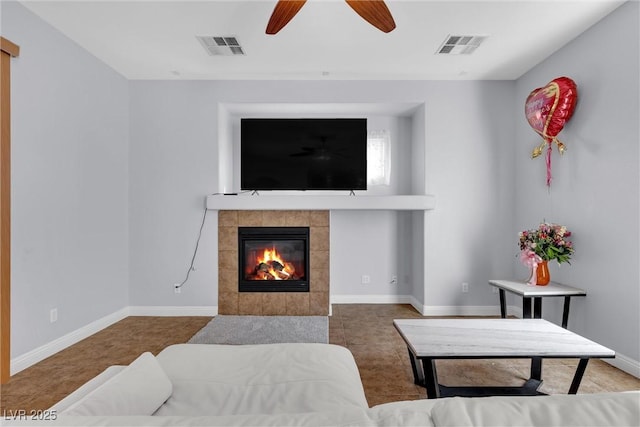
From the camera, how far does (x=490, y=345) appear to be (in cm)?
210

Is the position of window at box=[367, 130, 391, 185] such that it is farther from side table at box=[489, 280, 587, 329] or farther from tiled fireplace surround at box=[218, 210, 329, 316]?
side table at box=[489, 280, 587, 329]

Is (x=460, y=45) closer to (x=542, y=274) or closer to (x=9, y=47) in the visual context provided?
(x=542, y=274)

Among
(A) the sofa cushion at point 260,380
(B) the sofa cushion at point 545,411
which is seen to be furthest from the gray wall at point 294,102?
(B) the sofa cushion at point 545,411

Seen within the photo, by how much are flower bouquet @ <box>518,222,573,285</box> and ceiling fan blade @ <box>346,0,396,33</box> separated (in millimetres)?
2262

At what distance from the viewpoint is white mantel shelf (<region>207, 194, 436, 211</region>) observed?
4.24 meters

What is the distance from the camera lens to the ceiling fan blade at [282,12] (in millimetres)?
2373

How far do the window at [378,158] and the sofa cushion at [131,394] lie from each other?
383 centimetres

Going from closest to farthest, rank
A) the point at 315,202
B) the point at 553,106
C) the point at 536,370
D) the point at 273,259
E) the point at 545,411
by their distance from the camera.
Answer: the point at 545,411 < the point at 536,370 < the point at 553,106 < the point at 315,202 < the point at 273,259

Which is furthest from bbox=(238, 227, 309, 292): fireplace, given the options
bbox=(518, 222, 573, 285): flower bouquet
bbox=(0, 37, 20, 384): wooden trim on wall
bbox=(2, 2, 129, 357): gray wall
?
bbox=(518, 222, 573, 285): flower bouquet

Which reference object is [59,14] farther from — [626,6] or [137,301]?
[626,6]

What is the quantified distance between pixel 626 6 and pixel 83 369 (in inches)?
193

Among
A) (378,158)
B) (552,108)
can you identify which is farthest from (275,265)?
(552,108)

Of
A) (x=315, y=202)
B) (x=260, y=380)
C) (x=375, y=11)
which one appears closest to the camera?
(x=260, y=380)

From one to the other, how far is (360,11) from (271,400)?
2.31 meters
